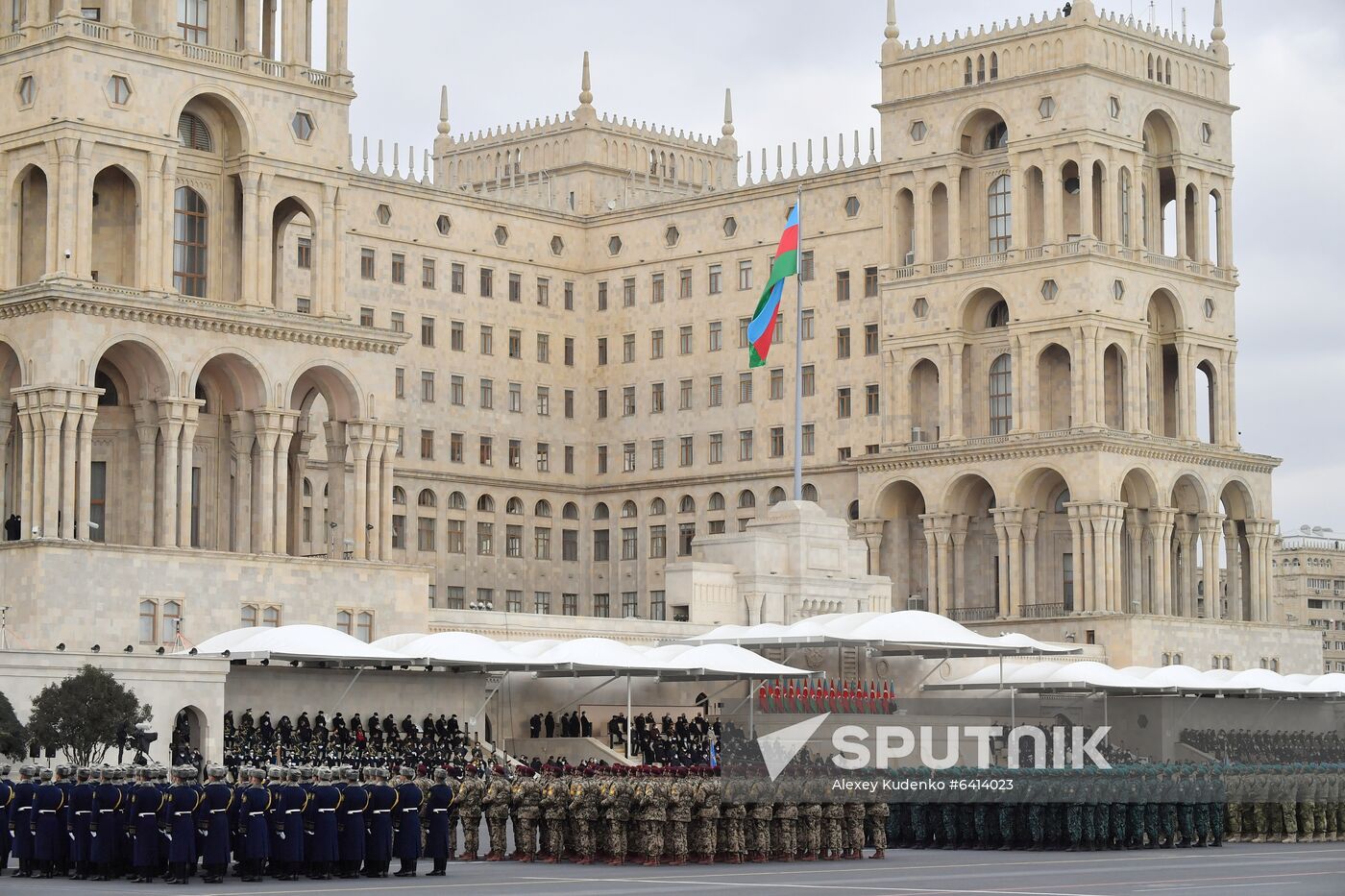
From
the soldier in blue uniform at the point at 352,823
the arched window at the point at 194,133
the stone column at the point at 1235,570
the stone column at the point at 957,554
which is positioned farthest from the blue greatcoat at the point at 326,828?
the stone column at the point at 1235,570

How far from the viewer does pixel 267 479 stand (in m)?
70.4

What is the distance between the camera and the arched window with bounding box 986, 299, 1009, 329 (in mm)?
90625

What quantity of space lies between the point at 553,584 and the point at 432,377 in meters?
10.0

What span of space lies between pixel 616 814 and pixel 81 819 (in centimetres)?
871

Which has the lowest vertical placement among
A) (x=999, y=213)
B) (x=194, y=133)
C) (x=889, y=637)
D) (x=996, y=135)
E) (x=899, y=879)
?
(x=899, y=879)

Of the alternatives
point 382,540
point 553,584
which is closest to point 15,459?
point 382,540

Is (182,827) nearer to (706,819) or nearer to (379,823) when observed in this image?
(379,823)

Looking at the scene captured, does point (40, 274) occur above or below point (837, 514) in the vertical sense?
above

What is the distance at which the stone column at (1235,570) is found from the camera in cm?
9338

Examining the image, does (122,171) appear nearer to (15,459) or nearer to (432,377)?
(15,459)

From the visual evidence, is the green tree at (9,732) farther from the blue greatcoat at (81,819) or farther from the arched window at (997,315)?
the arched window at (997,315)

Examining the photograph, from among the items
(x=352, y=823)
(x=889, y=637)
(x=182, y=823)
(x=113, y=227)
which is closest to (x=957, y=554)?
(x=889, y=637)

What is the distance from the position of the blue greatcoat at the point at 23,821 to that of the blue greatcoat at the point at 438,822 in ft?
20.3

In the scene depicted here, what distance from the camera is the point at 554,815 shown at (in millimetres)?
42250
